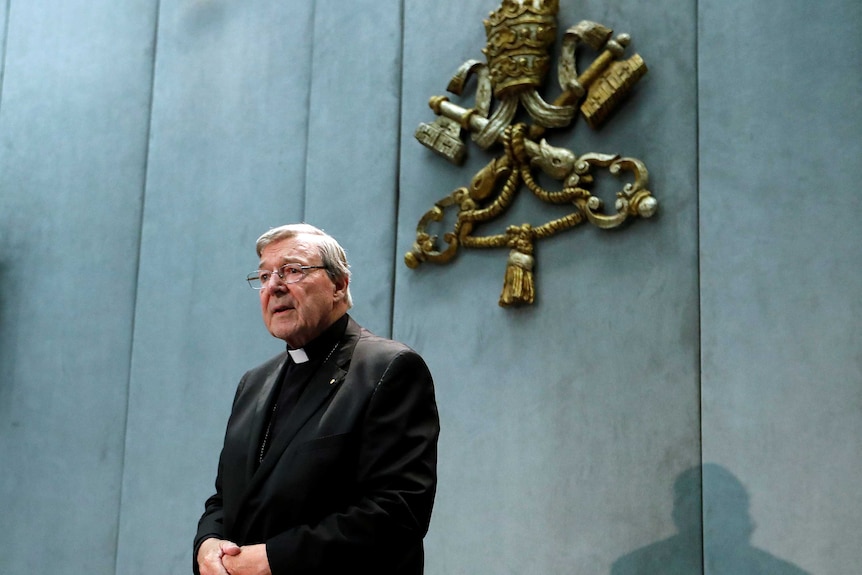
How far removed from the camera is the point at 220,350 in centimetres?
422

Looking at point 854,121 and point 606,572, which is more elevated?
point 854,121

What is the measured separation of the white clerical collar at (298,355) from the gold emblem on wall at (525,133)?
1.12m

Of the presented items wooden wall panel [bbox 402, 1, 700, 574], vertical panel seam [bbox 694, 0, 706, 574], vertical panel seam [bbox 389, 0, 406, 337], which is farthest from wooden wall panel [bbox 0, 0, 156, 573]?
vertical panel seam [bbox 694, 0, 706, 574]

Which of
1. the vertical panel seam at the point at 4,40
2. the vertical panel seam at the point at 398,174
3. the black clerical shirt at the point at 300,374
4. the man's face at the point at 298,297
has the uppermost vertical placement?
the vertical panel seam at the point at 4,40

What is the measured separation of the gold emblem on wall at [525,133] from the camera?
3.33 m

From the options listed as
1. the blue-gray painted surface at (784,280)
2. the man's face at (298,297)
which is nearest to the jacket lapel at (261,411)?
the man's face at (298,297)

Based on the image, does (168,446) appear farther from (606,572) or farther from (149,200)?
(606,572)

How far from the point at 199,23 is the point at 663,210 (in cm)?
251

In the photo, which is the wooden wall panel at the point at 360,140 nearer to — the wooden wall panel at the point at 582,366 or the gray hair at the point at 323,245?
the wooden wall panel at the point at 582,366

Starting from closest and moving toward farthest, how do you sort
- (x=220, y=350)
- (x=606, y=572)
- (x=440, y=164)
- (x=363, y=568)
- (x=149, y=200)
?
(x=363, y=568) < (x=606, y=572) < (x=440, y=164) < (x=220, y=350) < (x=149, y=200)

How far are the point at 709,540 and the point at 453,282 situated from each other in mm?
1291

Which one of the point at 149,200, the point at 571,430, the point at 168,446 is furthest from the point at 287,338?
the point at 149,200

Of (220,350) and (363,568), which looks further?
(220,350)

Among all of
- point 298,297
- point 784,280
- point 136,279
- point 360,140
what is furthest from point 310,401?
point 136,279
